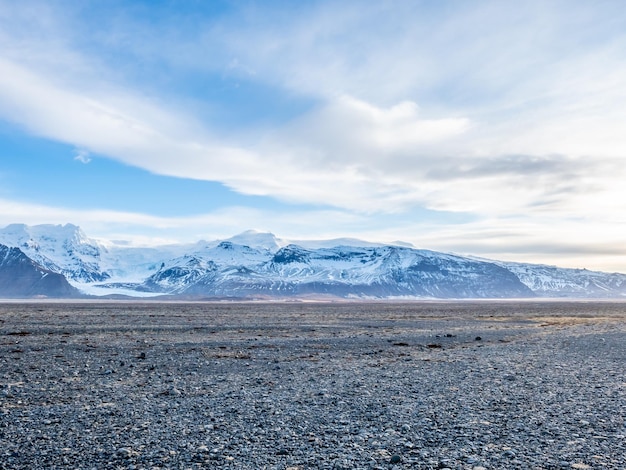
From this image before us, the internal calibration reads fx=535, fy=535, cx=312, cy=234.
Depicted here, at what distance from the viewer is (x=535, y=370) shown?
745 inches

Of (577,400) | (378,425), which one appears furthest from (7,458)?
→ (577,400)

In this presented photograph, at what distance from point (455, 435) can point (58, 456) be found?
7.14 m

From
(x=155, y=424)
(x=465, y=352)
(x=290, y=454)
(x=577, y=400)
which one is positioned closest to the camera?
(x=290, y=454)

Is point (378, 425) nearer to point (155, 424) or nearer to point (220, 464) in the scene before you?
point (220, 464)

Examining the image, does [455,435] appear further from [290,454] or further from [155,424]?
[155,424]

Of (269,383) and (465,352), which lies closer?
(269,383)

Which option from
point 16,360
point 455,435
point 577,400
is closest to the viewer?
point 455,435

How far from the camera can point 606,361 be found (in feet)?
71.5

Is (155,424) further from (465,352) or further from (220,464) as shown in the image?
(465,352)

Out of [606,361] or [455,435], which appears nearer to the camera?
[455,435]

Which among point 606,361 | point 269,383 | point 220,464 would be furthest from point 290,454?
point 606,361

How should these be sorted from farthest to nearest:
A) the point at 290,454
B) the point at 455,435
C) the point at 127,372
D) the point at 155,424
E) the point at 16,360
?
the point at 16,360, the point at 127,372, the point at 155,424, the point at 455,435, the point at 290,454

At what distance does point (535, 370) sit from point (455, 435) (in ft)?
33.1

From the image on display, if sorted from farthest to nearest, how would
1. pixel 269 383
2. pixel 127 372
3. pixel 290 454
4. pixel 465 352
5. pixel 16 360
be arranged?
1. pixel 465 352
2. pixel 16 360
3. pixel 127 372
4. pixel 269 383
5. pixel 290 454
